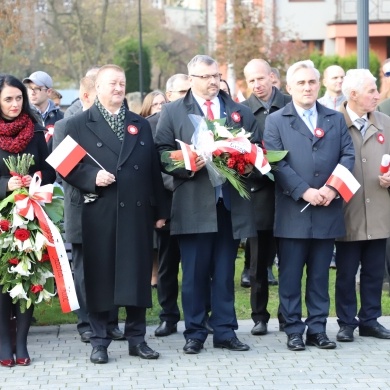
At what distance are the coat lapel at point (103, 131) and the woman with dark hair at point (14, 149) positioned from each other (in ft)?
1.46

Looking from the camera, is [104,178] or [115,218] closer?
[104,178]

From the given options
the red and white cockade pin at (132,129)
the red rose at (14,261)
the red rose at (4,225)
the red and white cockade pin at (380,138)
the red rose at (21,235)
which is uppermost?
the red and white cockade pin at (132,129)

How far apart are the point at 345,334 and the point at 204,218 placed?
1.62 m

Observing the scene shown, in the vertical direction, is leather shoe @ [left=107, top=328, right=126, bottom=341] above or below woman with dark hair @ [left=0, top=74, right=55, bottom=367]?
below

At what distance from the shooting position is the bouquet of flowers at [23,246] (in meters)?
8.03

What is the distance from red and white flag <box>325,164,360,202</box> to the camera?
8.34 m

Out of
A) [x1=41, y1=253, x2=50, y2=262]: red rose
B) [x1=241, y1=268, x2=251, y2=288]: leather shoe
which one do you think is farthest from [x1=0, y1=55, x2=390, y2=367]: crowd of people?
[x1=241, y1=268, x2=251, y2=288]: leather shoe

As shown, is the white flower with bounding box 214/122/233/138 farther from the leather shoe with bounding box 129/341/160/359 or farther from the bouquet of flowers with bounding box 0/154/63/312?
the leather shoe with bounding box 129/341/160/359

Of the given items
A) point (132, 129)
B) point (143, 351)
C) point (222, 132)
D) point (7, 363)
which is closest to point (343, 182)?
point (222, 132)

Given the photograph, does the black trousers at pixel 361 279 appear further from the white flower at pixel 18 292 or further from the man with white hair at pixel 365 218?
the white flower at pixel 18 292

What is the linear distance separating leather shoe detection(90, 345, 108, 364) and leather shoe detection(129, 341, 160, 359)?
0.25m

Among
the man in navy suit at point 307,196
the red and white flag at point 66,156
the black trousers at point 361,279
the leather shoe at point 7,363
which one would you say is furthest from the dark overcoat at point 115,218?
the black trousers at point 361,279

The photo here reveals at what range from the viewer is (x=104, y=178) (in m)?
Answer: 8.00

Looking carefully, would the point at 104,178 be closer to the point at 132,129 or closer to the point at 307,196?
the point at 132,129
